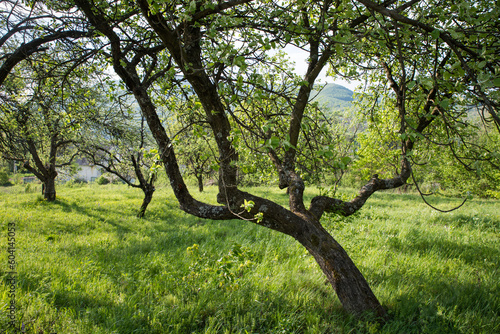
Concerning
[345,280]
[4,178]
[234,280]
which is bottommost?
[4,178]

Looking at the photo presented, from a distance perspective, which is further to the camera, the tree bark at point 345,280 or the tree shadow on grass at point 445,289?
the tree shadow on grass at point 445,289

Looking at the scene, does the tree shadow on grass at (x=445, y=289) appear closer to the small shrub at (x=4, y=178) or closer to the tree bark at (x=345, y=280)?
the tree bark at (x=345, y=280)

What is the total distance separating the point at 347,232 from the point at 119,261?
612 cm

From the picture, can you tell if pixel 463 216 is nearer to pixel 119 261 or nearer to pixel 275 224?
pixel 275 224

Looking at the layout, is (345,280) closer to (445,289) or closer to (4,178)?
(445,289)

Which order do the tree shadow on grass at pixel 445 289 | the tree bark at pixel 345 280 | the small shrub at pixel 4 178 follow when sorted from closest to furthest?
the tree bark at pixel 345 280 → the tree shadow on grass at pixel 445 289 → the small shrub at pixel 4 178

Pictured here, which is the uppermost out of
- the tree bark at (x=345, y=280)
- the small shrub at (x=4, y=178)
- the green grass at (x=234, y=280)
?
the tree bark at (x=345, y=280)

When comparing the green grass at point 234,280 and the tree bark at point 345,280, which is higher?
the tree bark at point 345,280

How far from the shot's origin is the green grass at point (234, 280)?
3393 millimetres

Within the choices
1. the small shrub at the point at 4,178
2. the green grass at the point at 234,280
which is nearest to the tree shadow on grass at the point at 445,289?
the green grass at the point at 234,280

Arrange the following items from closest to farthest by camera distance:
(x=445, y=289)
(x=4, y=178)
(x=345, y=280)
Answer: (x=345, y=280)
(x=445, y=289)
(x=4, y=178)

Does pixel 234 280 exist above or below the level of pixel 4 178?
above

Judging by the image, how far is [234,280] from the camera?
404 cm

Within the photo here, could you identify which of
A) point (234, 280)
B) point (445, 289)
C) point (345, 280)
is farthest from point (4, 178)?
point (445, 289)
